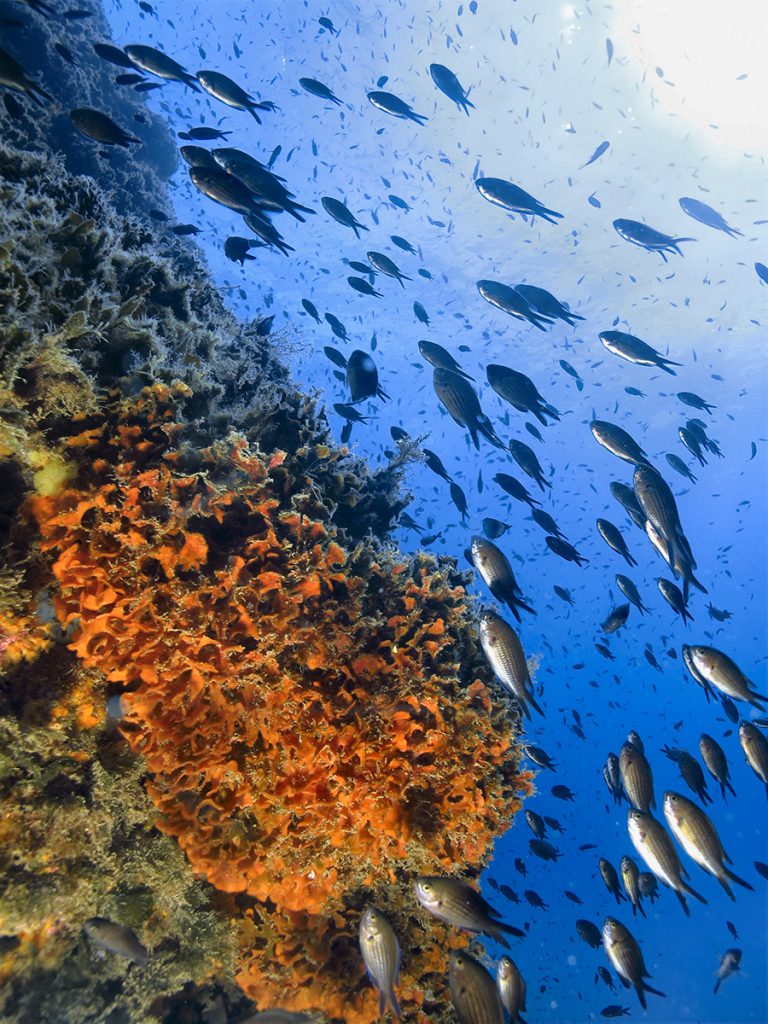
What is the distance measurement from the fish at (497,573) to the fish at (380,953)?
2313mm

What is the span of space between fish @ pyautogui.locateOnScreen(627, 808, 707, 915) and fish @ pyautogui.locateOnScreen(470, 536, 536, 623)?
2.15 meters

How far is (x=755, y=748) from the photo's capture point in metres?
5.26

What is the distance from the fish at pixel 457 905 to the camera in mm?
3150

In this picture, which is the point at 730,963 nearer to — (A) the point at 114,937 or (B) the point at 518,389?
(B) the point at 518,389

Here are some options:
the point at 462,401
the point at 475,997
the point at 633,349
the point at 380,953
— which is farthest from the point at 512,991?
the point at 633,349

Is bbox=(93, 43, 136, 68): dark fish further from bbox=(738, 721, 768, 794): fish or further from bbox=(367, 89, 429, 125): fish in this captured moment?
bbox=(738, 721, 768, 794): fish

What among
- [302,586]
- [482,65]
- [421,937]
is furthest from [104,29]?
[421,937]

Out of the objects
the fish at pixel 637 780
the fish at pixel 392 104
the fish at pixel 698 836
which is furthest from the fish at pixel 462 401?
the fish at pixel 392 104

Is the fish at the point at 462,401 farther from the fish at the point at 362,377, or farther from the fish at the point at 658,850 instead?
the fish at the point at 658,850

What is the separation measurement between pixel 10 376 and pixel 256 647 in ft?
6.51

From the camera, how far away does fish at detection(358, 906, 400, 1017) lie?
323 cm

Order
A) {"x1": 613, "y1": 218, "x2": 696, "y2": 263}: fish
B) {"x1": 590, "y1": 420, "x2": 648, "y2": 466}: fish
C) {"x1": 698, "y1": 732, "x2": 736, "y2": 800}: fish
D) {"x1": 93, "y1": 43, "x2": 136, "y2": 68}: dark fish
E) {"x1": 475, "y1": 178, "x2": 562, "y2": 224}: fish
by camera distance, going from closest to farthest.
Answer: {"x1": 698, "y1": 732, "x2": 736, "y2": 800}: fish
{"x1": 590, "y1": 420, "x2": 648, "y2": 466}: fish
{"x1": 93, "y1": 43, "x2": 136, "y2": 68}: dark fish
{"x1": 475, "y1": 178, "x2": 562, "y2": 224}: fish
{"x1": 613, "y1": 218, "x2": 696, "y2": 263}: fish

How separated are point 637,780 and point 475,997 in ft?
8.34

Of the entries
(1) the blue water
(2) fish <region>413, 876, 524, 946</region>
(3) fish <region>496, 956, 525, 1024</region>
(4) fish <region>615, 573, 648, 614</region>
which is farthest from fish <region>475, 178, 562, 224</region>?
(3) fish <region>496, 956, 525, 1024</region>
